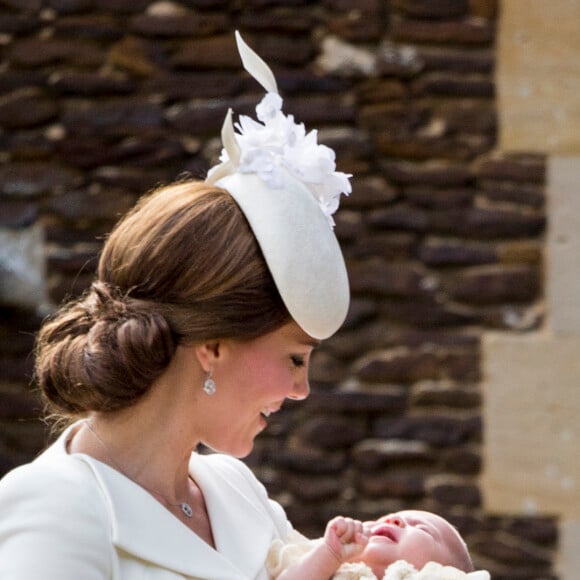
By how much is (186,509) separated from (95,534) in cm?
30

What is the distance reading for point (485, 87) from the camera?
178 inches

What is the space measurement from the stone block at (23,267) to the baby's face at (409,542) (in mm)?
2304

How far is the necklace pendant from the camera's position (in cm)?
230

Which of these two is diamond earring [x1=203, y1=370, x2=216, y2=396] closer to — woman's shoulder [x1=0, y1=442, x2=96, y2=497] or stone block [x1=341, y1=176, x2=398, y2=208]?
woman's shoulder [x1=0, y1=442, x2=96, y2=497]

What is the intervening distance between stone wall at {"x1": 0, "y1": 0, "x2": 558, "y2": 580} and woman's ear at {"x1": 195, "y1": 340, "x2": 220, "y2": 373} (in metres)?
2.26

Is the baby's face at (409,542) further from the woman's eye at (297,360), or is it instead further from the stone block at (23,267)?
the stone block at (23,267)

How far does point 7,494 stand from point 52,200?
265 cm

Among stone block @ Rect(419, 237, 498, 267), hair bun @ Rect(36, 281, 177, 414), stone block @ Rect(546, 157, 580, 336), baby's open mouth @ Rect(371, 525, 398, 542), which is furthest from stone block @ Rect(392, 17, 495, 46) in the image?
hair bun @ Rect(36, 281, 177, 414)

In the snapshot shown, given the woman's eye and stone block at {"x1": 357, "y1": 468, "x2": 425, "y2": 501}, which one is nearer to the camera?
the woman's eye

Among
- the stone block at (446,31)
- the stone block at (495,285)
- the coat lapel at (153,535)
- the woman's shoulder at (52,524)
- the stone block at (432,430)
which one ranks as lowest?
the stone block at (432,430)

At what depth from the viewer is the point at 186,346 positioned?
2.21 metres

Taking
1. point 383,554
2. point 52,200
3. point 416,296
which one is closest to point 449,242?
point 416,296

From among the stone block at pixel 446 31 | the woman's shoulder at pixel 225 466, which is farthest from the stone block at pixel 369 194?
the woman's shoulder at pixel 225 466

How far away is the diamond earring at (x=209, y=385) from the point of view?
2225 mm
